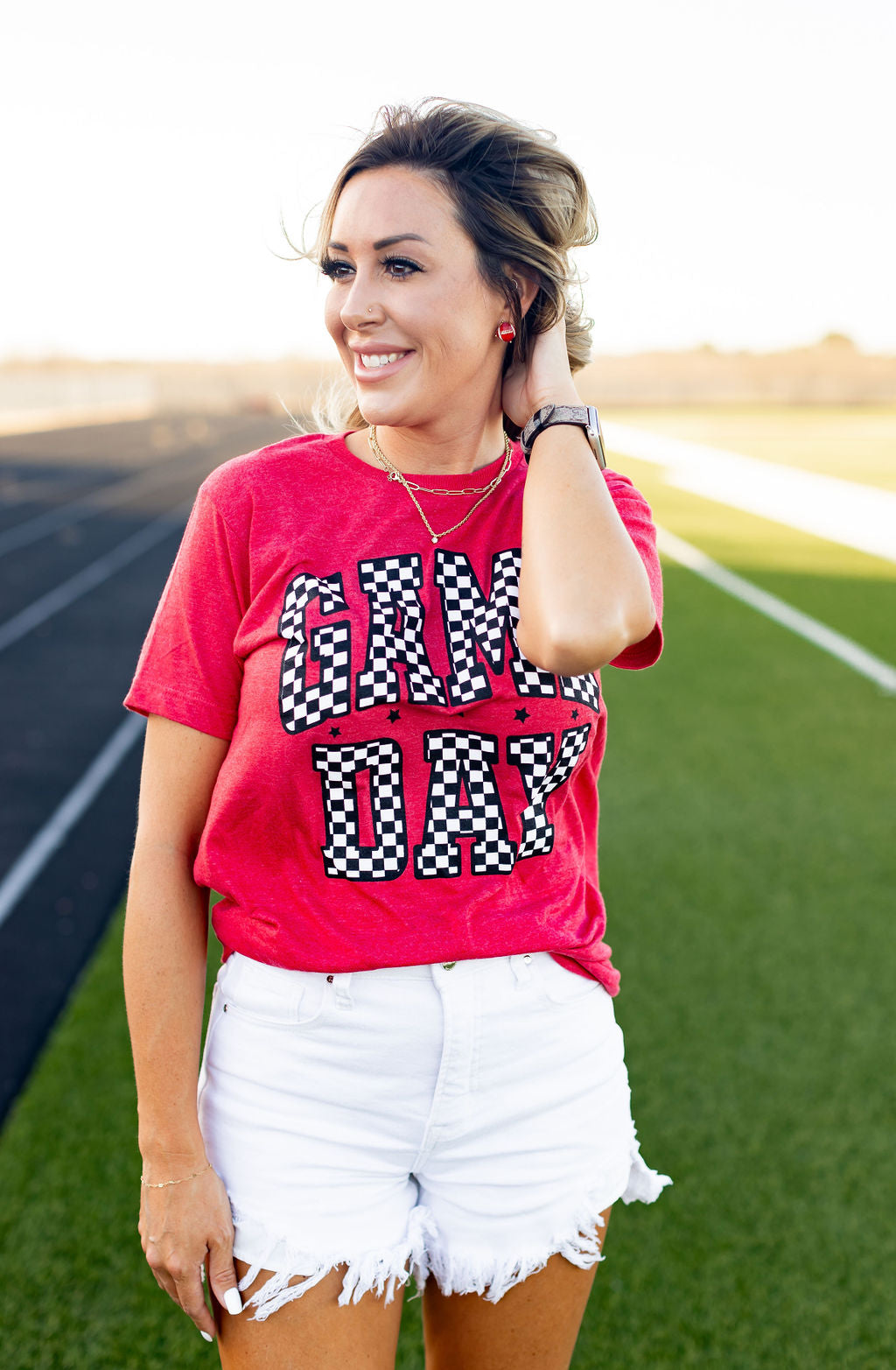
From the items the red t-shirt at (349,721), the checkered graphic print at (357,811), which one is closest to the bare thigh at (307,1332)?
the red t-shirt at (349,721)

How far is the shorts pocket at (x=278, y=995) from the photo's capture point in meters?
1.71

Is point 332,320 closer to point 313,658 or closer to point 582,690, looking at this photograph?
point 313,658

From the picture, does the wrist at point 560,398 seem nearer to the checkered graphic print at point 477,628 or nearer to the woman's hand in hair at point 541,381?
the woman's hand in hair at point 541,381

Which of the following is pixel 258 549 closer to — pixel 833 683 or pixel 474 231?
pixel 474 231

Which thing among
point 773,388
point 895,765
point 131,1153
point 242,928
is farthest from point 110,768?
point 773,388

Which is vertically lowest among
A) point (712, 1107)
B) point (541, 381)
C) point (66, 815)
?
point (66, 815)

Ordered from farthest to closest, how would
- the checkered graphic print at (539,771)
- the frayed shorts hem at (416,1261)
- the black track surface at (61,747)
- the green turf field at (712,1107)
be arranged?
the black track surface at (61,747) → the green turf field at (712,1107) → the checkered graphic print at (539,771) → the frayed shorts hem at (416,1261)

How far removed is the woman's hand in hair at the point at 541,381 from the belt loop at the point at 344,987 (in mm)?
965

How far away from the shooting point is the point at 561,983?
71.9 inches

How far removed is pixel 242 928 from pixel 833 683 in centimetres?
822

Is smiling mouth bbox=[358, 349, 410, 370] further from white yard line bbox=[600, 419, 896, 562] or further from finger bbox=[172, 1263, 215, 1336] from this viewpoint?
white yard line bbox=[600, 419, 896, 562]

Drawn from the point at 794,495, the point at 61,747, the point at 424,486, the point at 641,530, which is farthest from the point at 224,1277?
the point at 794,495

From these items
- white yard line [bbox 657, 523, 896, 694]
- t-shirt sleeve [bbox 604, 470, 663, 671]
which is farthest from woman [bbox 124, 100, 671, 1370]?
white yard line [bbox 657, 523, 896, 694]

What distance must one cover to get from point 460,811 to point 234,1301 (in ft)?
2.57
